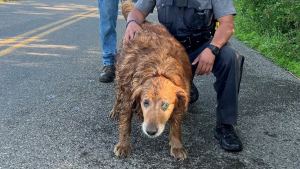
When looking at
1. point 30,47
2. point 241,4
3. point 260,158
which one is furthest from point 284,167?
point 241,4

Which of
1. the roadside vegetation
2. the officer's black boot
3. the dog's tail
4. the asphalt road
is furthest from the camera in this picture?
the roadside vegetation

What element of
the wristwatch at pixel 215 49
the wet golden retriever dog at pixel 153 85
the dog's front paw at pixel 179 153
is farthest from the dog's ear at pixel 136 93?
the wristwatch at pixel 215 49

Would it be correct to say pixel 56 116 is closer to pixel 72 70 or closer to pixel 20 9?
pixel 72 70

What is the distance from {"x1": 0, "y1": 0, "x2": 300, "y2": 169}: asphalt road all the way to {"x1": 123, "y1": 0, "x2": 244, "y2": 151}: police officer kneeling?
285mm

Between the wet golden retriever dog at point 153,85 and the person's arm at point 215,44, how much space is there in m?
0.14

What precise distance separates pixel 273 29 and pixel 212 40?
4.16m

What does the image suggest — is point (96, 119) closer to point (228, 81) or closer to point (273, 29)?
point (228, 81)

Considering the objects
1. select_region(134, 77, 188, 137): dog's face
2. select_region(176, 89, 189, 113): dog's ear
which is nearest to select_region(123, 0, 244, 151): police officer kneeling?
select_region(176, 89, 189, 113): dog's ear

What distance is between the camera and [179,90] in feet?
9.02

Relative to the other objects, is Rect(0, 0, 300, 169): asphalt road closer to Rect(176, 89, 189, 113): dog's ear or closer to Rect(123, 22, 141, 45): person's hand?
Rect(176, 89, 189, 113): dog's ear

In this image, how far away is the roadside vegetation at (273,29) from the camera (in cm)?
577

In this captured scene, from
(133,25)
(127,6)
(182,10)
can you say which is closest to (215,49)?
(182,10)

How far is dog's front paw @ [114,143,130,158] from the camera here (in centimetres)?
296

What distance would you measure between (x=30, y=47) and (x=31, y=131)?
3.73 metres
